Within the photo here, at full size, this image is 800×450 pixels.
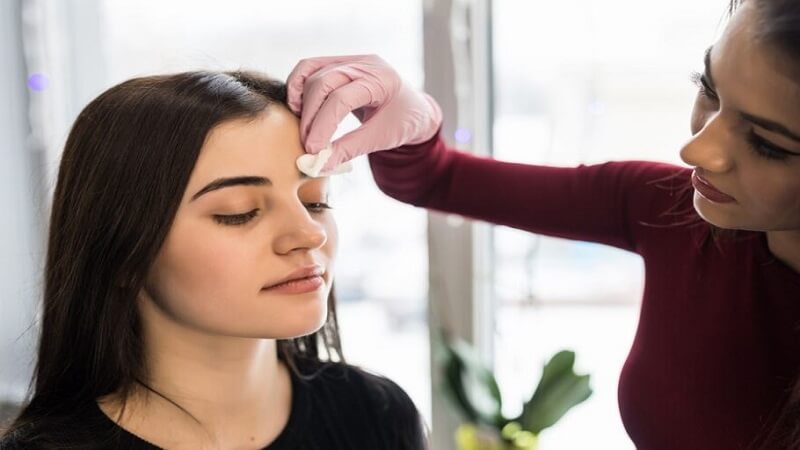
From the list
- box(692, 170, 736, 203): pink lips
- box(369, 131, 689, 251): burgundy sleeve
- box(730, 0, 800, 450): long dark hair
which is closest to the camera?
box(730, 0, 800, 450): long dark hair

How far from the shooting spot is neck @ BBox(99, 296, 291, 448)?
1.17 meters

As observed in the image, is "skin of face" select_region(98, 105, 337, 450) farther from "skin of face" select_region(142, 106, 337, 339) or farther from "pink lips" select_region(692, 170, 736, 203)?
"pink lips" select_region(692, 170, 736, 203)

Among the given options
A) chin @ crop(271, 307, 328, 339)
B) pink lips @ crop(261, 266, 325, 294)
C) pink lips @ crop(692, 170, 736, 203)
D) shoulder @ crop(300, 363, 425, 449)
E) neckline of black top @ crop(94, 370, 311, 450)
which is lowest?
shoulder @ crop(300, 363, 425, 449)

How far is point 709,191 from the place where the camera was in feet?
3.47

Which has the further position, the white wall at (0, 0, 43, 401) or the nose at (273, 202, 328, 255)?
the white wall at (0, 0, 43, 401)

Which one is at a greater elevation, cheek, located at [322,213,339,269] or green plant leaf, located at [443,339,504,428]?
cheek, located at [322,213,339,269]

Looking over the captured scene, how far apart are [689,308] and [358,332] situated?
1.08 meters

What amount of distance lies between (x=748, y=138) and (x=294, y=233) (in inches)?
20.9

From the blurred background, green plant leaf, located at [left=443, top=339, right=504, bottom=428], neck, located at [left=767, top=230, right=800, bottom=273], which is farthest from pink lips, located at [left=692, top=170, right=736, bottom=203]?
green plant leaf, located at [left=443, top=339, right=504, bottom=428]

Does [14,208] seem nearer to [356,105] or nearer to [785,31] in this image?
[356,105]

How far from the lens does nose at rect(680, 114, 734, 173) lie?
Answer: 1021mm

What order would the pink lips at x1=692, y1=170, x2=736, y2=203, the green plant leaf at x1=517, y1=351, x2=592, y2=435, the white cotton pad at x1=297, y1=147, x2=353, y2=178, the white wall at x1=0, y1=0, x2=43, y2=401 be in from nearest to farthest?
the pink lips at x1=692, y1=170, x2=736, y2=203 < the white cotton pad at x1=297, y1=147, x2=353, y2=178 < the green plant leaf at x1=517, y1=351, x2=592, y2=435 < the white wall at x1=0, y1=0, x2=43, y2=401

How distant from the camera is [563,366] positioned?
1.67 meters

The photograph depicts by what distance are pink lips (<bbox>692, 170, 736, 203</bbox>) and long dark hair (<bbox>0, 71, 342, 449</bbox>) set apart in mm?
528
